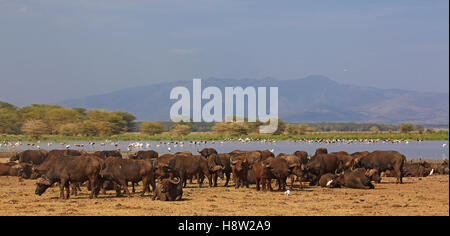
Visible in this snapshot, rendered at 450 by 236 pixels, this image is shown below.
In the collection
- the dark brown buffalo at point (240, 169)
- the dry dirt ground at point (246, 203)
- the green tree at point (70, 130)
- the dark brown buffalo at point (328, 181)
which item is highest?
the green tree at point (70, 130)

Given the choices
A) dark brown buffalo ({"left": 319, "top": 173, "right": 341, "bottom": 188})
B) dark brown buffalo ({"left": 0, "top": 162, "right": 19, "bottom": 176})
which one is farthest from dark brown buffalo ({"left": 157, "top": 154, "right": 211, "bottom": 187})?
dark brown buffalo ({"left": 0, "top": 162, "right": 19, "bottom": 176})

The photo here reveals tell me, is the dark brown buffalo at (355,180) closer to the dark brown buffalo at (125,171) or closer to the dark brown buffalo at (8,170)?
the dark brown buffalo at (125,171)

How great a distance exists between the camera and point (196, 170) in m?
24.4

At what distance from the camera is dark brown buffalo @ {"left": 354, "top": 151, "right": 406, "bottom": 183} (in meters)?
27.1

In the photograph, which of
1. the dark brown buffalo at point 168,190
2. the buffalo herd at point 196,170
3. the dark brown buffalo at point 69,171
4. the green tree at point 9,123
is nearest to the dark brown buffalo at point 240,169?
Result: the buffalo herd at point 196,170

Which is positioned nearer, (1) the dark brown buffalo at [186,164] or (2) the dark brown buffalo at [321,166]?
(1) the dark brown buffalo at [186,164]

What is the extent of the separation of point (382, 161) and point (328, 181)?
12.9 feet

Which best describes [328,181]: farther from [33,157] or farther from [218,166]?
[33,157]

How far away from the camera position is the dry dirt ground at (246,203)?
17.2 meters

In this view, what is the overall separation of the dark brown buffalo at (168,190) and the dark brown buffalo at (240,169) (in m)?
4.93

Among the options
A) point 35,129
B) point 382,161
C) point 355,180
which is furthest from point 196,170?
point 35,129
